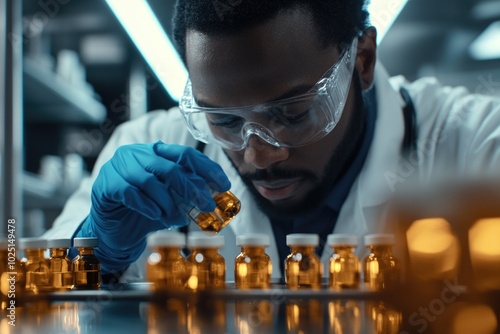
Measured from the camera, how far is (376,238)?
4.19ft

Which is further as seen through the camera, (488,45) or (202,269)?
(488,45)

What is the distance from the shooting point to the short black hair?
1.58 meters

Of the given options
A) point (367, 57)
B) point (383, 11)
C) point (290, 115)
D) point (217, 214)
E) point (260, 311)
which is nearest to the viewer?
point (260, 311)

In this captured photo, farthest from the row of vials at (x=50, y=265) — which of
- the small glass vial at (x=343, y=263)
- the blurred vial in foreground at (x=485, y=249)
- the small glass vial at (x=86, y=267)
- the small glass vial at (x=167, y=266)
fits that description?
the blurred vial in foreground at (x=485, y=249)

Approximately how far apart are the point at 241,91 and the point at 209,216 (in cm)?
37

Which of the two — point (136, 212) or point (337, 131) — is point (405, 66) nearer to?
point (337, 131)

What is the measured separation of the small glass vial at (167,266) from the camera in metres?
1.28

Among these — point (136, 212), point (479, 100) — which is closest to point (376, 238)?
point (136, 212)

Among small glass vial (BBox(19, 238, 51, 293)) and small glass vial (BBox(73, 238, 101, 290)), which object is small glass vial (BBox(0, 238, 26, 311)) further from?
small glass vial (BBox(73, 238, 101, 290))

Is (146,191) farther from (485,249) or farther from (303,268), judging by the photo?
(485,249)

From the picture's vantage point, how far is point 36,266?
132 centimetres

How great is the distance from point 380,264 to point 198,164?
0.53m

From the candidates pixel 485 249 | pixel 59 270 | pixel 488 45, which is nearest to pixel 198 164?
pixel 59 270

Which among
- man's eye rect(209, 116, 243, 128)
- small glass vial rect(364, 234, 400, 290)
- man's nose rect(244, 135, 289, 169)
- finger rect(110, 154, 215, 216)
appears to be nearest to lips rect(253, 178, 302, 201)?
man's nose rect(244, 135, 289, 169)
